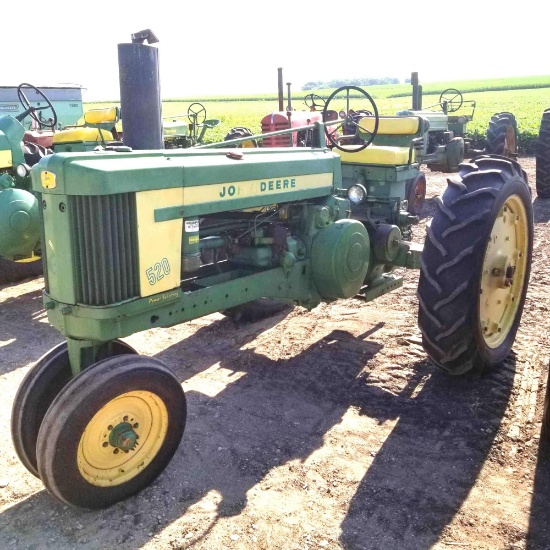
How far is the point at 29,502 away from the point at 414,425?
1.99 metres

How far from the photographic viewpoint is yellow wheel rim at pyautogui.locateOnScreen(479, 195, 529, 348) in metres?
3.93

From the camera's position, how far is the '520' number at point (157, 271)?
3031mm

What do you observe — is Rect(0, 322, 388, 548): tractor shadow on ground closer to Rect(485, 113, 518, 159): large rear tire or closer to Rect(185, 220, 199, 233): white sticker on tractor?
Rect(185, 220, 199, 233): white sticker on tractor

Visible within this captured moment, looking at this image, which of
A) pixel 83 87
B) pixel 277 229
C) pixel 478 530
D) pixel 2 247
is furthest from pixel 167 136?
pixel 478 530

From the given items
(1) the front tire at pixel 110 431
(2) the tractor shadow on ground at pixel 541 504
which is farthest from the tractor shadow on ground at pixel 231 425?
(2) the tractor shadow on ground at pixel 541 504

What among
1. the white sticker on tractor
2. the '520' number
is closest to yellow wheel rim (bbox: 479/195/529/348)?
the white sticker on tractor

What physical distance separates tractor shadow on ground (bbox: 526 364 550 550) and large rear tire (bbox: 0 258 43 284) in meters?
5.28

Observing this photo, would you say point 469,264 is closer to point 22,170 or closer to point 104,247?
point 104,247

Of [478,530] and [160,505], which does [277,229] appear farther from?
[478,530]

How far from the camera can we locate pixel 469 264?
355 cm

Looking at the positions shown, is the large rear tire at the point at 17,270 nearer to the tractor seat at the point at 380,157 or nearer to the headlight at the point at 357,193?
the tractor seat at the point at 380,157

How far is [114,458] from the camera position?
2.85 meters

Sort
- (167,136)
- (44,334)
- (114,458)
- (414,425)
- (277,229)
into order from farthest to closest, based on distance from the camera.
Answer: (167,136)
(44,334)
(277,229)
(414,425)
(114,458)

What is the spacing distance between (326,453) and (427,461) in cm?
50
